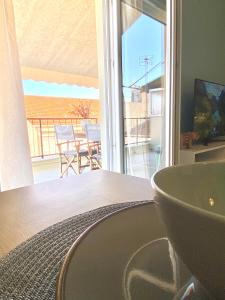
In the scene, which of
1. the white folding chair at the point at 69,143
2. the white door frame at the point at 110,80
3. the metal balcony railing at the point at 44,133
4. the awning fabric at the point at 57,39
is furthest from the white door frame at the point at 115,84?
the metal balcony railing at the point at 44,133

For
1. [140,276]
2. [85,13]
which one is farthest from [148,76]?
[140,276]

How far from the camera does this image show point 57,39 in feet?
12.9

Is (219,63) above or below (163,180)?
above

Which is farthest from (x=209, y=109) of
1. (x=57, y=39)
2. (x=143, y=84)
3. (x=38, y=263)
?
(x=57, y=39)

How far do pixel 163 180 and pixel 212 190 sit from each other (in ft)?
0.30

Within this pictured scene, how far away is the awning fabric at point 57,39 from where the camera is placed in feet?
9.92

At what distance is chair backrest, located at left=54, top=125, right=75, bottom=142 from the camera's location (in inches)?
156

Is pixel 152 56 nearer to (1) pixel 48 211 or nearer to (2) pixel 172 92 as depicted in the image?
(2) pixel 172 92

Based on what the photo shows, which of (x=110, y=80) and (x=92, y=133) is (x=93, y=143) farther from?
(x=110, y=80)

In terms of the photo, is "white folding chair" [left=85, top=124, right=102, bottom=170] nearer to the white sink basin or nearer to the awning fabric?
the awning fabric

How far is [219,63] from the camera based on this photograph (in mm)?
2988

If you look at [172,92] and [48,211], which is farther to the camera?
[172,92]

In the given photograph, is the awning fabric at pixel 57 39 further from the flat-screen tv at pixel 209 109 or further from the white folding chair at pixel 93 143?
the flat-screen tv at pixel 209 109

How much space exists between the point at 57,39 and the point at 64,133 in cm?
143
